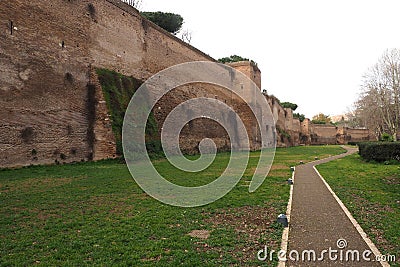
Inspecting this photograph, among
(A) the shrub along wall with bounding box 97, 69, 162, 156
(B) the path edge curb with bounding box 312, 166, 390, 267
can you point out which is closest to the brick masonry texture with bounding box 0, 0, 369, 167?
(A) the shrub along wall with bounding box 97, 69, 162, 156

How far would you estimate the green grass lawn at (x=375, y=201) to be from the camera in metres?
4.51

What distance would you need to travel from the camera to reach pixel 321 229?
4.97 m

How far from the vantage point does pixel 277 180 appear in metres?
10.3

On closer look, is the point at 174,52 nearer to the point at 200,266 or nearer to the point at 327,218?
the point at 327,218

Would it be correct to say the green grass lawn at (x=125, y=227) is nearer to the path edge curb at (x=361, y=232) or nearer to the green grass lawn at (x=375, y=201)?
the path edge curb at (x=361, y=232)

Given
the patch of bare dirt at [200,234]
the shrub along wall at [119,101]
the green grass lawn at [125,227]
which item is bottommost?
the patch of bare dirt at [200,234]

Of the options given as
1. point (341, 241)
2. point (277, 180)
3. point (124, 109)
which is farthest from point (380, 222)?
point (124, 109)
